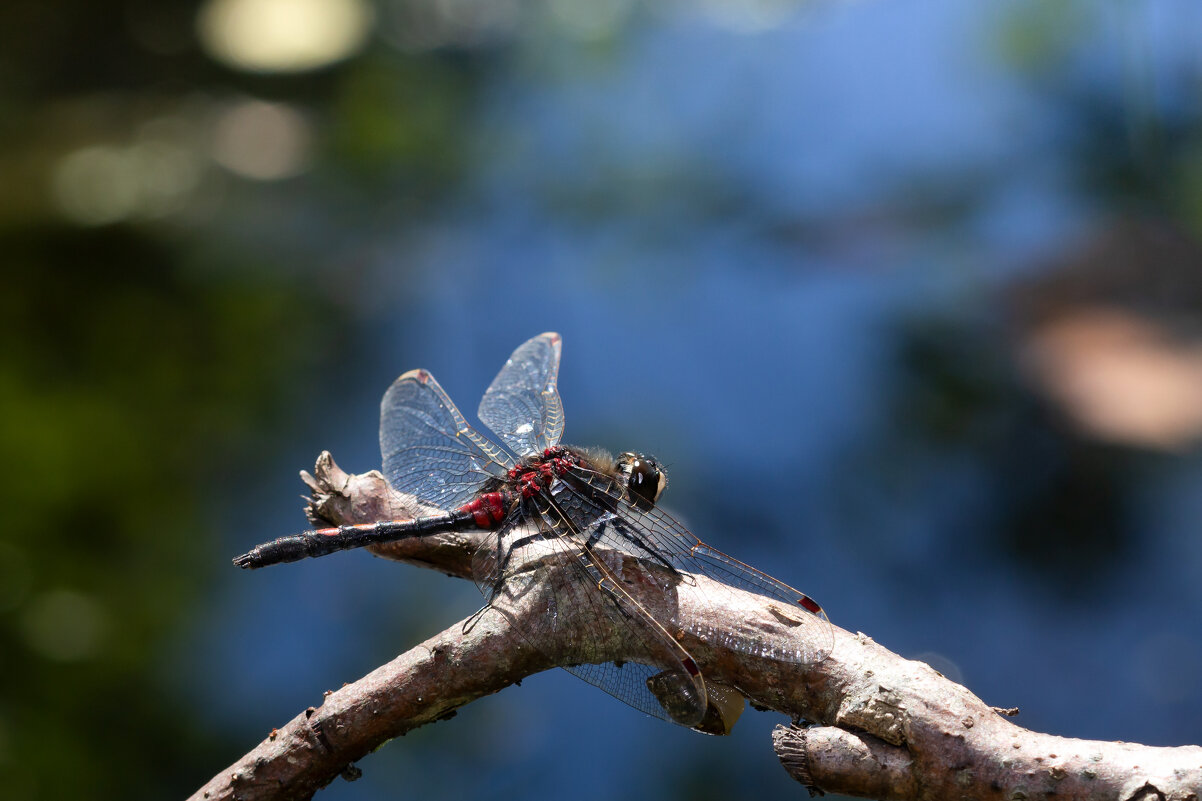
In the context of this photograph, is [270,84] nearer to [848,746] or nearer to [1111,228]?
[1111,228]

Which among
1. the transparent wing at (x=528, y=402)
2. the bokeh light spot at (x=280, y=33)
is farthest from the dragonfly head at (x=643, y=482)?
the bokeh light spot at (x=280, y=33)

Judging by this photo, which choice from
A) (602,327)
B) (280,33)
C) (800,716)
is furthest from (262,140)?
(800,716)

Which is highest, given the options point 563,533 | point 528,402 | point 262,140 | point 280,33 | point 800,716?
point 280,33

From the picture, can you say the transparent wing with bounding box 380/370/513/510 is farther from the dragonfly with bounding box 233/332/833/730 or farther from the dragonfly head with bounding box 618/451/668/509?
the dragonfly head with bounding box 618/451/668/509

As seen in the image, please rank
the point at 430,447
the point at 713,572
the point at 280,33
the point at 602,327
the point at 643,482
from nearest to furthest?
the point at 713,572 → the point at 643,482 → the point at 430,447 → the point at 602,327 → the point at 280,33

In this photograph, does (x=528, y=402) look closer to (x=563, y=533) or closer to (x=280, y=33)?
(x=563, y=533)

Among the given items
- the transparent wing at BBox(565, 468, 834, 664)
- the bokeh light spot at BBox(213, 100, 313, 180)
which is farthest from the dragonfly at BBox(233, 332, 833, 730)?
the bokeh light spot at BBox(213, 100, 313, 180)
